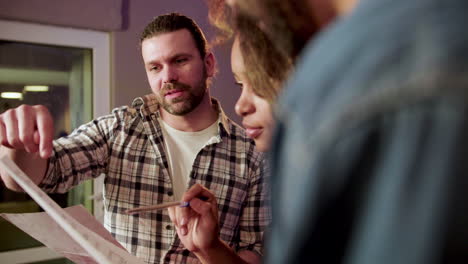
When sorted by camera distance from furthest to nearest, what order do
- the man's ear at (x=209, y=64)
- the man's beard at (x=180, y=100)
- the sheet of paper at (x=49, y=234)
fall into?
the man's ear at (x=209, y=64)
the man's beard at (x=180, y=100)
the sheet of paper at (x=49, y=234)

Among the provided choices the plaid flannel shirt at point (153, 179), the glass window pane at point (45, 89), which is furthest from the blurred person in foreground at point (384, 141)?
the glass window pane at point (45, 89)

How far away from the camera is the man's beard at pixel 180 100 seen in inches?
58.0

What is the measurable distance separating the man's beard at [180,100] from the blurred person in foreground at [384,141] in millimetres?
1273

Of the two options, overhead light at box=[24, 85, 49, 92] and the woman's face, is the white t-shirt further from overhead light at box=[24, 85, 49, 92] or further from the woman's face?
overhead light at box=[24, 85, 49, 92]

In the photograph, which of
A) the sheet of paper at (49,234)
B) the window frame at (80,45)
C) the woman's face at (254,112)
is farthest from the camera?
the window frame at (80,45)

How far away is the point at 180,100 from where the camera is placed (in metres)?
1.48

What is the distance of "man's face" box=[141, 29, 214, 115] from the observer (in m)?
1.48

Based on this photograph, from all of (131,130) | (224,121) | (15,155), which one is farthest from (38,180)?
(224,121)

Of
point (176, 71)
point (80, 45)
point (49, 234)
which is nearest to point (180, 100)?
point (176, 71)

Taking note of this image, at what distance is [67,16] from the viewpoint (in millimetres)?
2338

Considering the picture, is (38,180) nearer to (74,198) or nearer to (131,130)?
(131,130)

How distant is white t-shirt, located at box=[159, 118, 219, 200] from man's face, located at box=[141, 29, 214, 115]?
0.08m

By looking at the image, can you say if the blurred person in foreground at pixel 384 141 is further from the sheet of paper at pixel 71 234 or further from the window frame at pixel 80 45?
the window frame at pixel 80 45

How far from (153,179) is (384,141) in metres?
1.27
